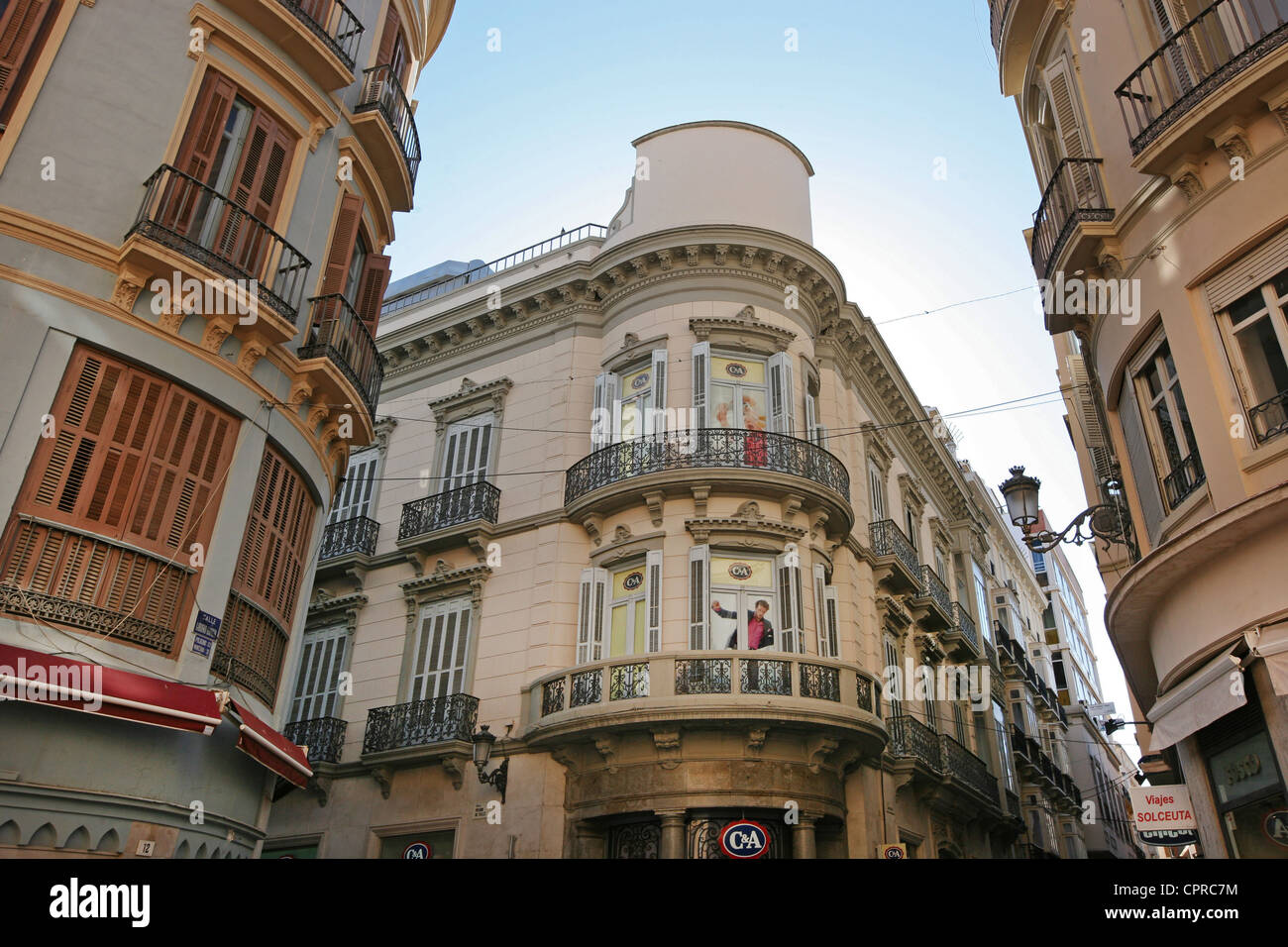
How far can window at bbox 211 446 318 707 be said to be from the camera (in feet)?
33.0

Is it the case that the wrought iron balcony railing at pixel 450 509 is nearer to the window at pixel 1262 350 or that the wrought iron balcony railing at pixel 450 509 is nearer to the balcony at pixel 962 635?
the balcony at pixel 962 635

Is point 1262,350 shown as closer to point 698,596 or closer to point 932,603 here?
point 698,596

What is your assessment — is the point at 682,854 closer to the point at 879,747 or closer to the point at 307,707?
the point at 879,747

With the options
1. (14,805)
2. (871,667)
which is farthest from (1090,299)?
(14,805)

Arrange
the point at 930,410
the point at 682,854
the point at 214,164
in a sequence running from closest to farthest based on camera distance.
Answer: the point at 214,164 → the point at 682,854 → the point at 930,410

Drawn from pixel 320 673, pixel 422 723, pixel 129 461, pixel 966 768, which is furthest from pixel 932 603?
pixel 129 461

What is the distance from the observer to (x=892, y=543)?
2130 centimetres

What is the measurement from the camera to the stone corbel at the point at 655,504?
17.2m

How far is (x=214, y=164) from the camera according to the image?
1066cm

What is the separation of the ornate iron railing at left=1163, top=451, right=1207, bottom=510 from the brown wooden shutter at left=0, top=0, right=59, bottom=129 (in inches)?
492

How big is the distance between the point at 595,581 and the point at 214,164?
989 cm

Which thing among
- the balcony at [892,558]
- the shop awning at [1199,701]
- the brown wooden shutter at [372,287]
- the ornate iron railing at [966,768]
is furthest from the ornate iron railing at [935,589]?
the brown wooden shutter at [372,287]

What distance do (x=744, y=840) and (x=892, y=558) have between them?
27.4 feet
